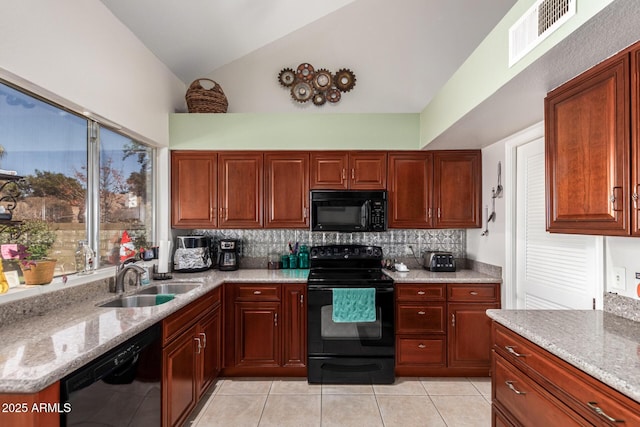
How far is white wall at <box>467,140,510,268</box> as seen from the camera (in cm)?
294

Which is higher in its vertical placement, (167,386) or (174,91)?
(174,91)

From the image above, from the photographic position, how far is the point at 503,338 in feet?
5.78

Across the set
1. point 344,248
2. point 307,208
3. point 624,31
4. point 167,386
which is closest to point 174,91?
point 307,208

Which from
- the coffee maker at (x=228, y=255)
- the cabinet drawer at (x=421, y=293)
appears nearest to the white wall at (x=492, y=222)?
the cabinet drawer at (x=421, y=293)

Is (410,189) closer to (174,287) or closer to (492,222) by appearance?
(492,222)

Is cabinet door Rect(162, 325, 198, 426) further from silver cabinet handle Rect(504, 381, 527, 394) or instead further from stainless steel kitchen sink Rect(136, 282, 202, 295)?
silver cabinet handle Rect(504, 381, 527, 394)

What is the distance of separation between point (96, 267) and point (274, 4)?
2.56 metres

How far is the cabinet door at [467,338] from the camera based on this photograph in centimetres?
295

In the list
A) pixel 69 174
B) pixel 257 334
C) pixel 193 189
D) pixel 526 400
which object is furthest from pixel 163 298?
pixel 526 400

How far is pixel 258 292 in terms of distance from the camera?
9.72ft

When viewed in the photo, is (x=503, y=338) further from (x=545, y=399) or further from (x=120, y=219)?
(x=120, y=219)

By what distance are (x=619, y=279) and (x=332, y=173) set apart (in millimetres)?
2190

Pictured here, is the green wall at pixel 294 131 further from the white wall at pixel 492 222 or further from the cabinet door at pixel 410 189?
the white wall at pixel 492 222

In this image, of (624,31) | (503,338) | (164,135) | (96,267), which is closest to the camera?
(624,31)
